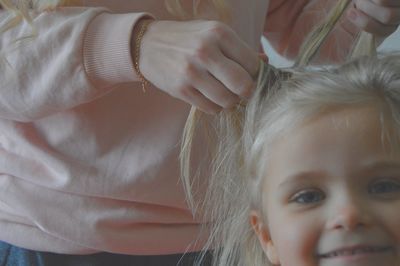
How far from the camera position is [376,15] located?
39.2 inches

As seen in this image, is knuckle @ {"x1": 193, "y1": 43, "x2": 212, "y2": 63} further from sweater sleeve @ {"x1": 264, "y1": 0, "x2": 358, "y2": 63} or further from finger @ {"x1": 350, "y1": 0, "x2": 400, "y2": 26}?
sweater sleeve @ {"x1": 264, "y1": 0, "x2": 358, "y2": 63}

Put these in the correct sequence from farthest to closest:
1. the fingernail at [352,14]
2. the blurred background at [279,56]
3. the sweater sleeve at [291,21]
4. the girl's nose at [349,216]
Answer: the blurred background at [279,56]
the sweater sleeve at [291,21]
the fingernail at [352,14]
the girl's nose at [349,216]

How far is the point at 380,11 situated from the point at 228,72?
25 cm

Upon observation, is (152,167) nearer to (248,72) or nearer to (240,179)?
(240,179)

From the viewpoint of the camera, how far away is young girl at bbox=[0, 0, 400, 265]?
0.97m

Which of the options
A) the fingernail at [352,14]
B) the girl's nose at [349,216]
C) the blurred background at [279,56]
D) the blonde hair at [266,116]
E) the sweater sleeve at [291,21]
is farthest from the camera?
the blurred background at [279,56]

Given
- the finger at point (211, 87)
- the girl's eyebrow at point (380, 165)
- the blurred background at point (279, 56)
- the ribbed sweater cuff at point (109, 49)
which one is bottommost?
the ribbed sweater cuff at point (109, 49)

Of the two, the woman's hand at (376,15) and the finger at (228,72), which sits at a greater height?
the woman's hand at (376,15)

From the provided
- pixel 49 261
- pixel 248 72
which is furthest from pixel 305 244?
pixel 49 261

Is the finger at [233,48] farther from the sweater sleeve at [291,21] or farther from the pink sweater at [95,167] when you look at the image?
the sweater sleeve at [291,21]

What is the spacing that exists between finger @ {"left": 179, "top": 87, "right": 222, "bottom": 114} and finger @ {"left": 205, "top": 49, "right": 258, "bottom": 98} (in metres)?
0.03

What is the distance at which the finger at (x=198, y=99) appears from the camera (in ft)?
Answer: 2.90

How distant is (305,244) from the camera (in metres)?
0.85

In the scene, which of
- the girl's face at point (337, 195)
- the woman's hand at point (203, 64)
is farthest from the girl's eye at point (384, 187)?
the woman's hand at point (203, 64)
